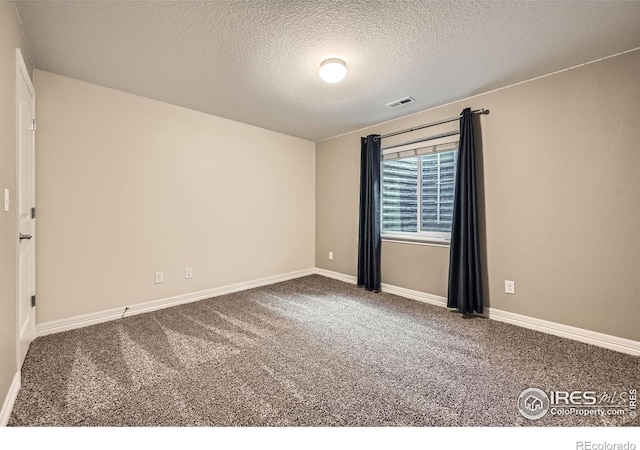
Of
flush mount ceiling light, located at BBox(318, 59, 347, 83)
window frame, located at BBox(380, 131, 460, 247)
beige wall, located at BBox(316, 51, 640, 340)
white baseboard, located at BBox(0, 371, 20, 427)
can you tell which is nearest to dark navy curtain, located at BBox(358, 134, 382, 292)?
window frame, located at BBox(380, 131, 460, 247)

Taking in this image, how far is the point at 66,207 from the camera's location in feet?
8.34

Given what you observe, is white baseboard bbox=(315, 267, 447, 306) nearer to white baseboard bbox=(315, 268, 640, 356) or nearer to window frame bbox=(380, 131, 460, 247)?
white baseboard bbox=(315, 268, 640, 356)

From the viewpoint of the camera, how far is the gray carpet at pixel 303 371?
147cm

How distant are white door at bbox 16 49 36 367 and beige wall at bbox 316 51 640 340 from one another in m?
3.64

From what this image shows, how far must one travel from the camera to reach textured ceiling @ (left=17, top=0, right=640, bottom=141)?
172cm

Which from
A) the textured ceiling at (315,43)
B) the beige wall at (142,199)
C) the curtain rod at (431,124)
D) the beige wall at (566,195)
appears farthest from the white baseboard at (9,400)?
the curtain rod at (431,124)

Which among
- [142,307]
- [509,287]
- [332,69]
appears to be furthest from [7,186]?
[509,287]

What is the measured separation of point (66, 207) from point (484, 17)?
359 cm

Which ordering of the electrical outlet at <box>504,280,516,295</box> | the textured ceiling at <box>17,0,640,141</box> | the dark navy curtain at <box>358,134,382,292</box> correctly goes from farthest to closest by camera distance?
1. the dark navy curtain at <box>358,134,382,292</box>
2. the electrical outlet at <box>504,280,516,295</box>
3. the textured ceiling at <box>17,0,640,141</box>

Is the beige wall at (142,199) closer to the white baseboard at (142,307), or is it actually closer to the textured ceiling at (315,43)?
the white baseboard at (142,307)

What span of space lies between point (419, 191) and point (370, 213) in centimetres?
68

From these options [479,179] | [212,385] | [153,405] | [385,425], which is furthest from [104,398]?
[479,179]

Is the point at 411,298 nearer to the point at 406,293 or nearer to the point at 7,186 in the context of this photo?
the point at 406,293

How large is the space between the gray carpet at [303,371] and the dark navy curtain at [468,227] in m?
0.23
